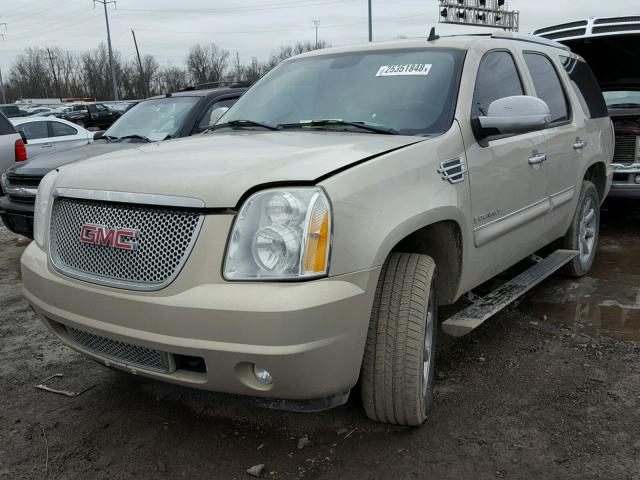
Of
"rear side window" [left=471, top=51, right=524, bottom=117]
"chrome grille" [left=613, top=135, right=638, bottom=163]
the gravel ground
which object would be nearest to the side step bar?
the gravel ground

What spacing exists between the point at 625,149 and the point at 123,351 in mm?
6182

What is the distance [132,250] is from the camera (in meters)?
2.44

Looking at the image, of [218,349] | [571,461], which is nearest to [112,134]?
[218,349]

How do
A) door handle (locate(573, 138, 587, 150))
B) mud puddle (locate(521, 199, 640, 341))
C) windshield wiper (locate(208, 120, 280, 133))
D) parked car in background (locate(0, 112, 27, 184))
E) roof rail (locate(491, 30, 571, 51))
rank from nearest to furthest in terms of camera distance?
1. windshield wiper (locate(208, 120, 280, 133))
2. roof rail (locate(491, 30, 571, 51))
3. mud puddle (locate(521, 199, 640, 341))
4. door handle (locate(573, 138, 587, 150))
5. parked car in background (locate(0, 112, 27, 184))

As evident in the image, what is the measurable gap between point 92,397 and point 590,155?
3.91 meters

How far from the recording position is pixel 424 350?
2.87 m

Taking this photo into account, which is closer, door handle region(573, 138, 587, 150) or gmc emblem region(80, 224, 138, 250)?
gmc emblem region(80, 224, 138, 250)

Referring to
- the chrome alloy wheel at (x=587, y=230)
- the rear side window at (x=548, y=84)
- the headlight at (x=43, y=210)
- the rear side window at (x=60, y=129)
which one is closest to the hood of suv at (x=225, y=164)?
the headlight at (x=43, y=210)

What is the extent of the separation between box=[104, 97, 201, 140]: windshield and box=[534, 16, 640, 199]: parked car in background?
4.08 metres

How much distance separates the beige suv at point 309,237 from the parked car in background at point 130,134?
322 centimetres

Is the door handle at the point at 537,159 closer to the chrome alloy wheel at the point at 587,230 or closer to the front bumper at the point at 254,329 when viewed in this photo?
the chrome alloy wheel at the point at 587,230

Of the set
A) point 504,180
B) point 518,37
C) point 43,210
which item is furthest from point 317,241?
point 518,37

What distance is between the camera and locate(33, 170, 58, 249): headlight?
2.88 m

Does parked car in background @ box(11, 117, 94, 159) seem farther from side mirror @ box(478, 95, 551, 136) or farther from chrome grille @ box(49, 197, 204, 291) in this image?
side mirror @ box(478, 95, 551, 136)
